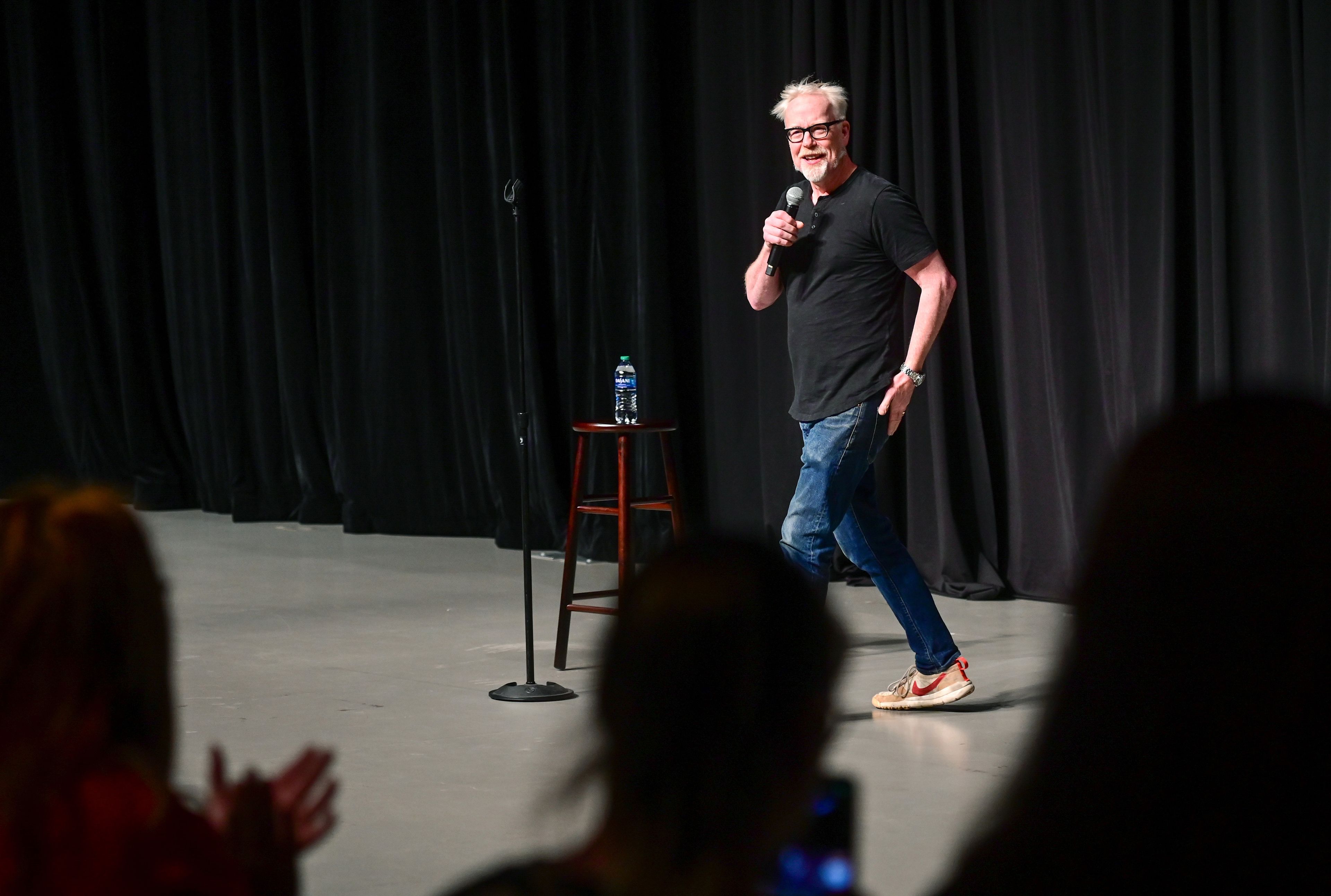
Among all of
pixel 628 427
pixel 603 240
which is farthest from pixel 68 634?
pixel 603 240

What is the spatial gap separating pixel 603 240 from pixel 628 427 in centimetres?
246

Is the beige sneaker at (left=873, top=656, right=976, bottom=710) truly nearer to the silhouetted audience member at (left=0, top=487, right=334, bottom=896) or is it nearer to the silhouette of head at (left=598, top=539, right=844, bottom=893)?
the silhouetted audience member at (left=0, top=487, right=334, bottom=896)

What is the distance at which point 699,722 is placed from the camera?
0.73m

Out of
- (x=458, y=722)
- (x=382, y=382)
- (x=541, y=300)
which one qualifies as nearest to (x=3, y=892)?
(x=458, y=722)

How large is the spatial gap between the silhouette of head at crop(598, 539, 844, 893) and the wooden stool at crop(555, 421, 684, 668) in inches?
118

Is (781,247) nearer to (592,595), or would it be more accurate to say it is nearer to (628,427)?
(628,427)

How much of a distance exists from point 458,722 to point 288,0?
5.11 m

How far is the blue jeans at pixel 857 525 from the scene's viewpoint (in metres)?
3.30

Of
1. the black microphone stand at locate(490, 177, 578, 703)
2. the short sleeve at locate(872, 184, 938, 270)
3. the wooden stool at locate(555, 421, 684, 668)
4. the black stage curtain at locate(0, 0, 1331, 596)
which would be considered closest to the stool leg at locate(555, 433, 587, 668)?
the wooden stool at locate(555, 421, 684, 668)

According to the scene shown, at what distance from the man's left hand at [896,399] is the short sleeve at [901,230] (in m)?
0.25

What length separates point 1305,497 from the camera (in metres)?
0.63

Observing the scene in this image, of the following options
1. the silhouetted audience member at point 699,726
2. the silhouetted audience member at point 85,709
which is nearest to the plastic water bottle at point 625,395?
the silhouetted audience member at point 85,709

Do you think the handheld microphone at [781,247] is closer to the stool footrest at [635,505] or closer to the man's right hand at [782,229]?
the man's right hand at [782,229]

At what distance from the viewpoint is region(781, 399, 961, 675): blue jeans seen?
330 cm
